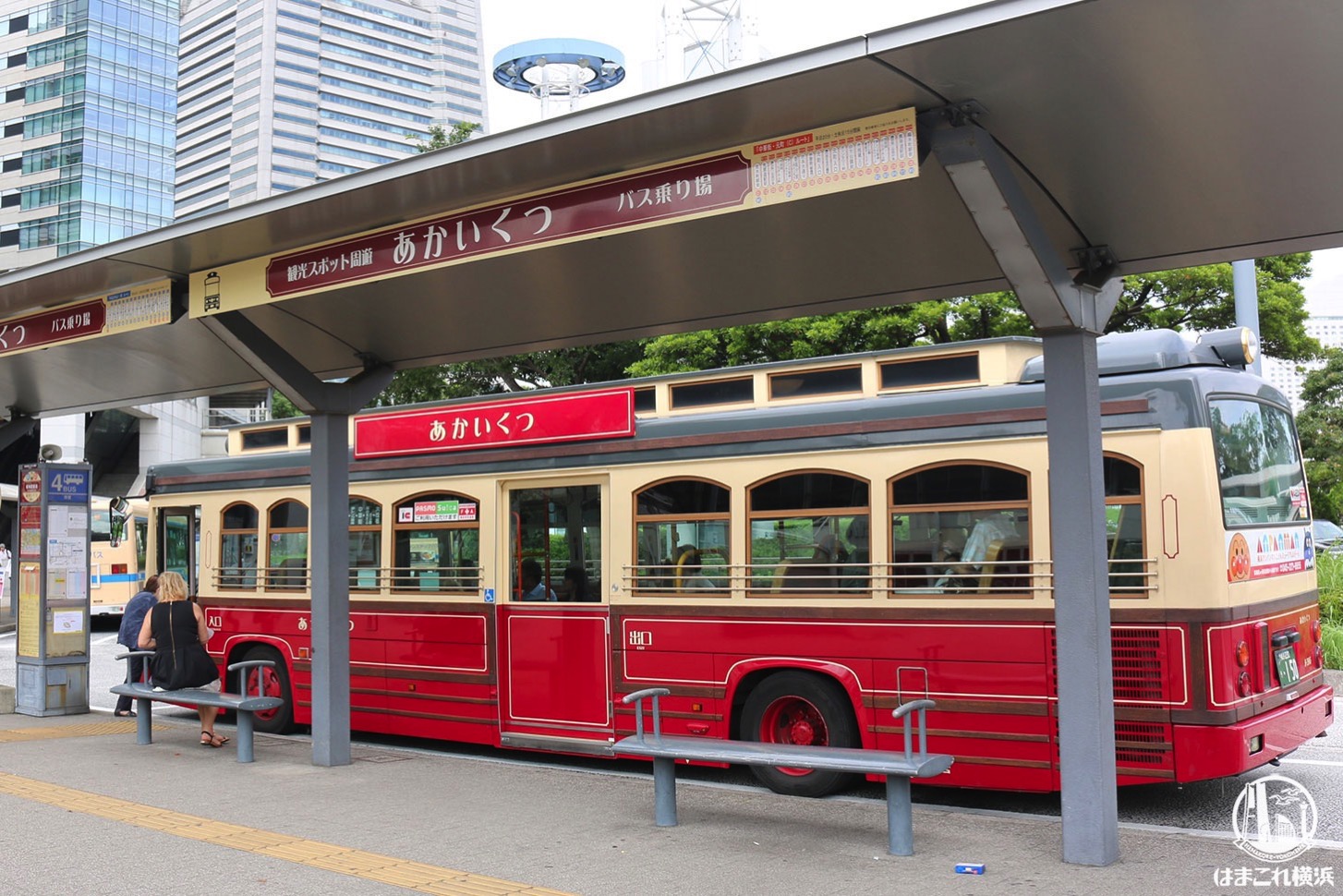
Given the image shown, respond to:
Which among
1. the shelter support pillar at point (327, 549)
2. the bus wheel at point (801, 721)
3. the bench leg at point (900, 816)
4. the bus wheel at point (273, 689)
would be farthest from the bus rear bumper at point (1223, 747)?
the bus wheel at point (273, 689)

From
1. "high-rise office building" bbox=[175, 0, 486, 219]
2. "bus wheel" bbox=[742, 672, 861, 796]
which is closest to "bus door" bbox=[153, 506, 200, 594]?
"bus wheel" bbox=[742, 672, 861, 796]

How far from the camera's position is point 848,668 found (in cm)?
821

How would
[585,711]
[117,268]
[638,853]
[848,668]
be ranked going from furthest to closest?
[585,711]
[117,268]
[848,668]
[638,853]

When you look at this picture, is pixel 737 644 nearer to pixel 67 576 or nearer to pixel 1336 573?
pixel 67 576

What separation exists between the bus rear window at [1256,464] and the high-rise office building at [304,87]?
511 ft

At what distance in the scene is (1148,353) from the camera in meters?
7.65

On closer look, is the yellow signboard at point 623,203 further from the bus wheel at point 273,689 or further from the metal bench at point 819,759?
the bus wheel at point 273,689

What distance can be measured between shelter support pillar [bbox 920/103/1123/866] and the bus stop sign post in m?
10.3

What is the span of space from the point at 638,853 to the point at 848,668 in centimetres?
216

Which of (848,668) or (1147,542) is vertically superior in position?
(1147,542)

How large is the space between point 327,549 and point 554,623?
183cm

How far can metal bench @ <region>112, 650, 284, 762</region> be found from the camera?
9609 millimetres

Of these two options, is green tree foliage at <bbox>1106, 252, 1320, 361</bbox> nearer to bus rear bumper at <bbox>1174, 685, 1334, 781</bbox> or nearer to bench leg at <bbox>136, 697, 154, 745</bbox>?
bus rear bumper at <bbox>1174, 685, 1334, 781</bbox>

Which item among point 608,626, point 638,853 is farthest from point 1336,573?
point 638,853
